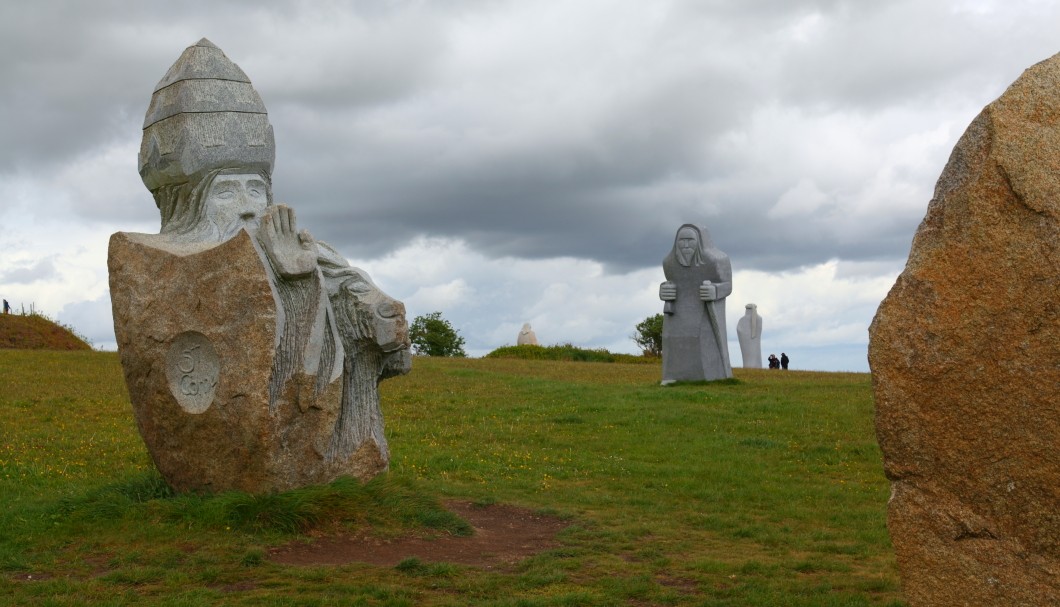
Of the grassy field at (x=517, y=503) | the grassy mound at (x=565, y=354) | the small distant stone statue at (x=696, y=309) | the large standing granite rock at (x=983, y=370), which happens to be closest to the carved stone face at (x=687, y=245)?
the small distant stone statue at (x=696, y=309)

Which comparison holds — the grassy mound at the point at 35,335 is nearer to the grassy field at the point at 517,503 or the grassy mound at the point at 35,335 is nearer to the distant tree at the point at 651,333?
the grassy field at the point at 517,503

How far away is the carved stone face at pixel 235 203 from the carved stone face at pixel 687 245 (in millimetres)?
14059

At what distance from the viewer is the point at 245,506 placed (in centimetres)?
895

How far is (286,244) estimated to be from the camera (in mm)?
9227

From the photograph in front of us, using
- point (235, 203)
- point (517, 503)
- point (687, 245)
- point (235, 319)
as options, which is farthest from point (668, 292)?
point (235, 319)

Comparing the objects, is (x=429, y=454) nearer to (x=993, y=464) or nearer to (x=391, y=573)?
(x=391, y=573)

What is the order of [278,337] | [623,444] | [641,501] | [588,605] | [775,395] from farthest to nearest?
[775,395] → [623,444] → [641,501] → [278,337] → [588,605]

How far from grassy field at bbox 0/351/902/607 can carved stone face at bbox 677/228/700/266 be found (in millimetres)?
3994

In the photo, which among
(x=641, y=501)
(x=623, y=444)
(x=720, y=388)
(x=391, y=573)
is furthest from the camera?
(x=720, y=388)

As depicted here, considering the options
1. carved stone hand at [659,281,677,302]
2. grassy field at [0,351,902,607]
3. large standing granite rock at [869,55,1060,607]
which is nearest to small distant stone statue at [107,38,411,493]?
grassy field at [0,351,902,607]

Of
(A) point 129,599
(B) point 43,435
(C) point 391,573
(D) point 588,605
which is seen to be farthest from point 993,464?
(B) point 43,435

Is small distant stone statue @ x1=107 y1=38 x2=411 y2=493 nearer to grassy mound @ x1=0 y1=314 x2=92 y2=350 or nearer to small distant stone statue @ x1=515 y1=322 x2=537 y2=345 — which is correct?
grassy mound @ x1=0 y1=314 x2=92 y2=350

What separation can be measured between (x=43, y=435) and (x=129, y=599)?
8092 mm

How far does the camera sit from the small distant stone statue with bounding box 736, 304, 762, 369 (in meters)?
36.4
